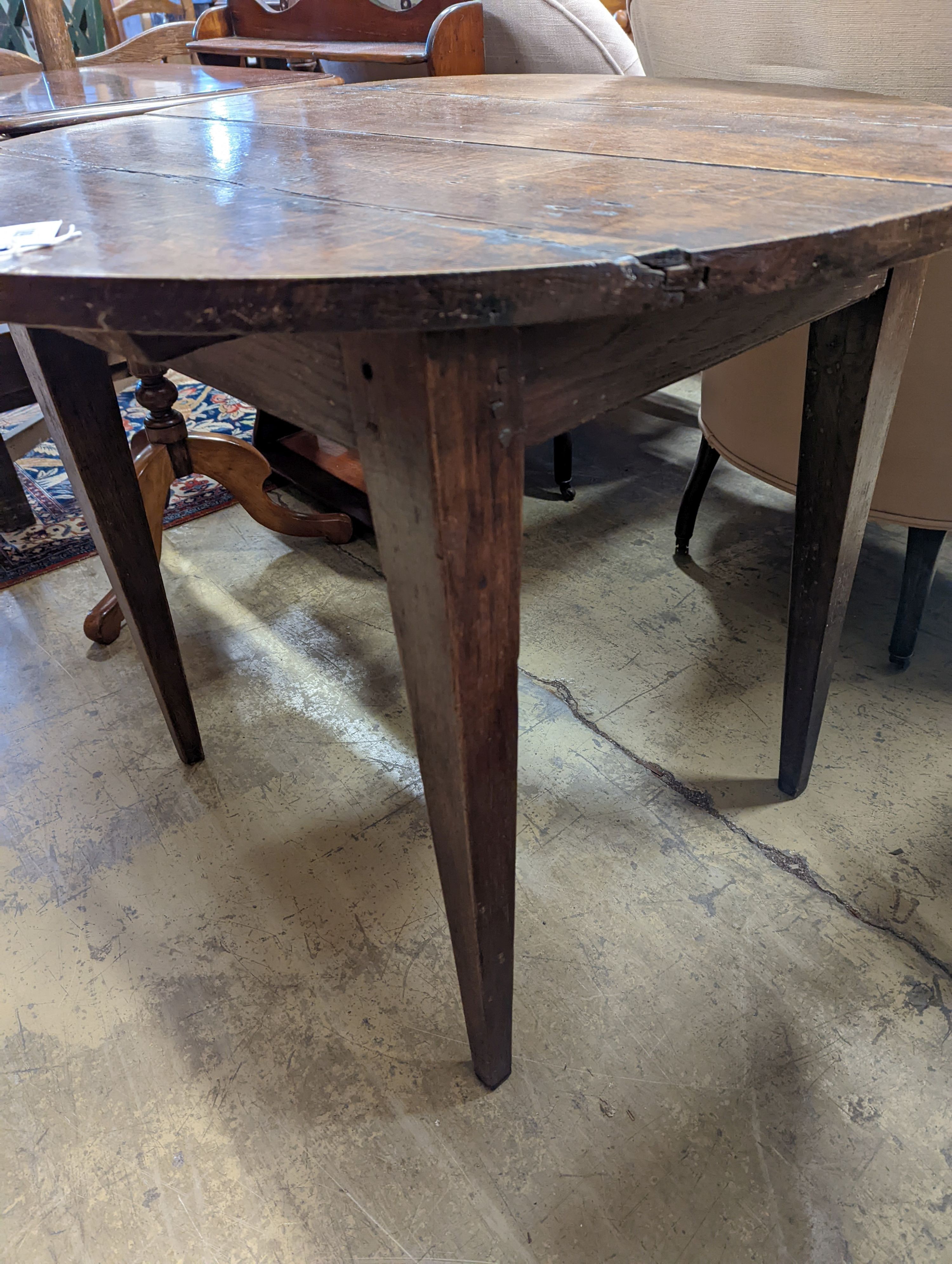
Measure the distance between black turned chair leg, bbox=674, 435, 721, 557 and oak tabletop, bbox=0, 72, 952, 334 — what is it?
0.63m

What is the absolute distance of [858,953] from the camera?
2.93ft

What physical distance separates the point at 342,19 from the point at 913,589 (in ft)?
5.96

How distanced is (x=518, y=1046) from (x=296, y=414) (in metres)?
0.64

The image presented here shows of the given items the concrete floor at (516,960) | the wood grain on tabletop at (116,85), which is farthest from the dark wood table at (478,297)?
the wood grain on tabletop at (116,85)

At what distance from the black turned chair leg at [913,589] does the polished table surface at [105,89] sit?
1.35 m

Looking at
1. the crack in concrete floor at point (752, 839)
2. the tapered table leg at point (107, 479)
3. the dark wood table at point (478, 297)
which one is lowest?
the crack in concrete floor at point (752, 839)

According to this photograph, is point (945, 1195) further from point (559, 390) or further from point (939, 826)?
point (559, 390)

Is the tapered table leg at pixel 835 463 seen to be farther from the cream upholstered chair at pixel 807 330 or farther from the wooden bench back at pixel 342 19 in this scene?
the wooden bench back at pixel 342 19

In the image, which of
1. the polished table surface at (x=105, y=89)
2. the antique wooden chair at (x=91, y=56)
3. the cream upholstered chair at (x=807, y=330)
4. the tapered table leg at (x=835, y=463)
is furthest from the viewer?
the antique wooden chair at (x=91, y=56)

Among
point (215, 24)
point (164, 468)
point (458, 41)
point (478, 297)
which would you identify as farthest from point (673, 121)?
point (215, 24)

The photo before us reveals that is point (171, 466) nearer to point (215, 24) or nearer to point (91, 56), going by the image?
point (215, 24)

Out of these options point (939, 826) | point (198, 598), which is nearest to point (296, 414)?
point (939, 826)

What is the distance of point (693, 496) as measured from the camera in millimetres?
1522

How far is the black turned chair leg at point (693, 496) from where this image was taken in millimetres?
1466
